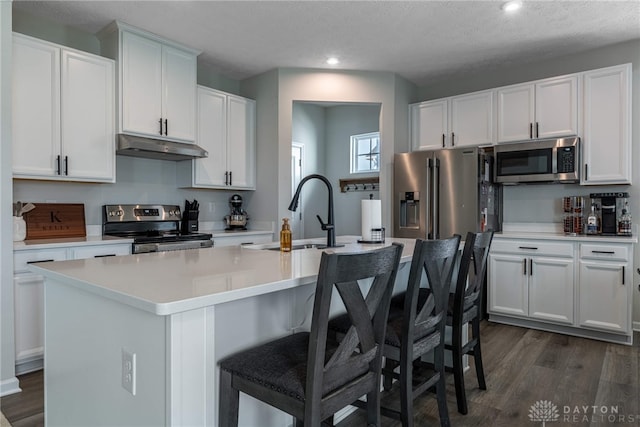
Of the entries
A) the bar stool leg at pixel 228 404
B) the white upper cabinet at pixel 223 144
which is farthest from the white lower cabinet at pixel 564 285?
the bar stool leg at pixel 228 404

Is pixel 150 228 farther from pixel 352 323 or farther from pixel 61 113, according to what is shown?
pixel 352 323

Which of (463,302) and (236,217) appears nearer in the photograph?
(463,302)

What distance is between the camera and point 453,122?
172 inches

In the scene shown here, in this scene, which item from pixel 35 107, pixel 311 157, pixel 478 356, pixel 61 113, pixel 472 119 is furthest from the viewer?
pixel 311 157

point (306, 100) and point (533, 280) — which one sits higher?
point (306, 100)

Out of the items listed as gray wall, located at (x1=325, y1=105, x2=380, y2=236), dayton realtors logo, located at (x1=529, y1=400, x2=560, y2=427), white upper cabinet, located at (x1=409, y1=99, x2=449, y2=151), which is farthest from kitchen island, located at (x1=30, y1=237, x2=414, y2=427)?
gray wall, located at (x1=325, y1=105, x2=380, y2=236)

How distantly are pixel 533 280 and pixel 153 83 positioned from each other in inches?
154

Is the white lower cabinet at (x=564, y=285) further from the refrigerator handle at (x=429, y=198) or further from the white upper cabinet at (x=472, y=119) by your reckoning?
the white upper cabinet at (x=472, y=119)

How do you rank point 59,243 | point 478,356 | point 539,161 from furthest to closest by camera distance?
point 539,161 < point 59,243 < point 478,356

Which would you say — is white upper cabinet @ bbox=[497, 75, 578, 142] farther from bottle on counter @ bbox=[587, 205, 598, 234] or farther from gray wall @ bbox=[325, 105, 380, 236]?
gray wall @ bbox=[325, 105, 380, 236]

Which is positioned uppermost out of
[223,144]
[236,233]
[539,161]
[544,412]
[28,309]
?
[223,144]

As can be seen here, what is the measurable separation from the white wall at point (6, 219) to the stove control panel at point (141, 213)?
1.15 m

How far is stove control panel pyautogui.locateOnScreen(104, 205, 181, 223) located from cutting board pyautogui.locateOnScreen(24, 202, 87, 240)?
9.2 inches

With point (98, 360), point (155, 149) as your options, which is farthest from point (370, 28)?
point (98, 360)
